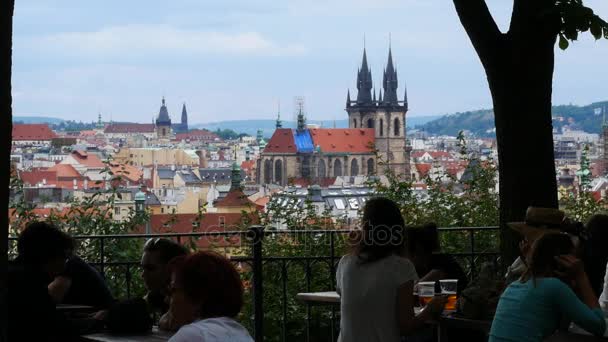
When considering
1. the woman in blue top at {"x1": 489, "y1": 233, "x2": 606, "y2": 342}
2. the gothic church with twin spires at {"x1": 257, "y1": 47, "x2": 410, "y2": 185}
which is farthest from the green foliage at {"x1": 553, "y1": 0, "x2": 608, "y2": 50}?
the gothic church with twin spires at {"x1": 257, "y1": 47, "x2": 410, "y2": 185}

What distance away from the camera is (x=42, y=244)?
3766mm

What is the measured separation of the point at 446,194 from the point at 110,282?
3.09m

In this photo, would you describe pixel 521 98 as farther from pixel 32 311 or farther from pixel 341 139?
pixel 341 139

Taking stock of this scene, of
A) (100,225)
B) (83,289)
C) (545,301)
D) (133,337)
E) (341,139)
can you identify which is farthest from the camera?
(341,139)

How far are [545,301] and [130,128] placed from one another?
18854 centimetres

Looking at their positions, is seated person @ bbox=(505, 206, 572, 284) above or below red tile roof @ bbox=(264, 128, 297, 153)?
below

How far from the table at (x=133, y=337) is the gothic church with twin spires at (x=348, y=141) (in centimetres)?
11298

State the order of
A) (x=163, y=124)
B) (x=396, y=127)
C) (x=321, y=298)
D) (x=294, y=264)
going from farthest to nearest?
1. (x=163, y=124)
2. (x=396, y=127)
3. (x=294, y=264)
4. (x=321, y=298)

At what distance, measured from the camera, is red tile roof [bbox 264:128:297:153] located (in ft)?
398

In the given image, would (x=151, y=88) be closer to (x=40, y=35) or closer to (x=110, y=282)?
(x=40, y=35)

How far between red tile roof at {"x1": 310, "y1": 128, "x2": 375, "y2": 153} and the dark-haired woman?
115909 millimetres

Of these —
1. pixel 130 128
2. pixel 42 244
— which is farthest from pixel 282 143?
pixel 42 244

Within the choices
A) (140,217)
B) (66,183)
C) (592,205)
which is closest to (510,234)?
(140,217)

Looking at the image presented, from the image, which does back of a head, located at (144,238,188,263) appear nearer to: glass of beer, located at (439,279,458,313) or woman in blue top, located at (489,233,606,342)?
glass of beer, located at (439,279,458,313)
